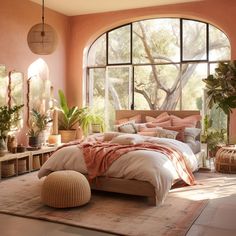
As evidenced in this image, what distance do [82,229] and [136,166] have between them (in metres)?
1.31

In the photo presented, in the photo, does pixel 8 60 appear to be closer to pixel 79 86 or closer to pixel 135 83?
pixel 79 86

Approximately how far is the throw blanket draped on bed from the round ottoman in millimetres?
582

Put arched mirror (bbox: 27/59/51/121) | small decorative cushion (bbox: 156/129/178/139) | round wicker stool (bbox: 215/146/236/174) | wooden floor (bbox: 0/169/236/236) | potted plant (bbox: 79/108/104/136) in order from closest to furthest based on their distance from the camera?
wooden floor (bbox: 0/169/236/236)
round wicker stool (bbox: 215/146/236/174)
small decorative cushion (bbox: 156/129/178/139)
arched mirror (bbox: 27/59/51/121)
potted plant (bbox: 79/108/104/136)

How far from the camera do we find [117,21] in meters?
8.36

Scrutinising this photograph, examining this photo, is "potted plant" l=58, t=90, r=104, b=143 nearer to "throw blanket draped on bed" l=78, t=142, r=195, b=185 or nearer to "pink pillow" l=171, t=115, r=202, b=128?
"pink pillow" l=171, t=115, r=202, b=128

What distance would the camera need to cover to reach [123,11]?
27.2 ft

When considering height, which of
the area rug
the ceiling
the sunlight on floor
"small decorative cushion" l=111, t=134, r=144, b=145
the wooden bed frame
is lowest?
the area rug

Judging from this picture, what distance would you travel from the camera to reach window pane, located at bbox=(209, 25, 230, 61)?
25.2 ft

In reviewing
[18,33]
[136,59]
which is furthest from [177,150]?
[18,33]

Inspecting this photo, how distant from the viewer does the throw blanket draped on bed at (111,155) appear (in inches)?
197

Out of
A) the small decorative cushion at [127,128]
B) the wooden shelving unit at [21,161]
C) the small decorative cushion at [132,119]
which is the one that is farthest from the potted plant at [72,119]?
the small decorative cushion at [127,128]

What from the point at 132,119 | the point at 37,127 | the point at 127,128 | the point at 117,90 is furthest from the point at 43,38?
the point at 117,90

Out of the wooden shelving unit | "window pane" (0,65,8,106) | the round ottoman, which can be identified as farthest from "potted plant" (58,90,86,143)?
the round ottoman

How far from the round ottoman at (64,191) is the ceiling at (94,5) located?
4.55 metres
